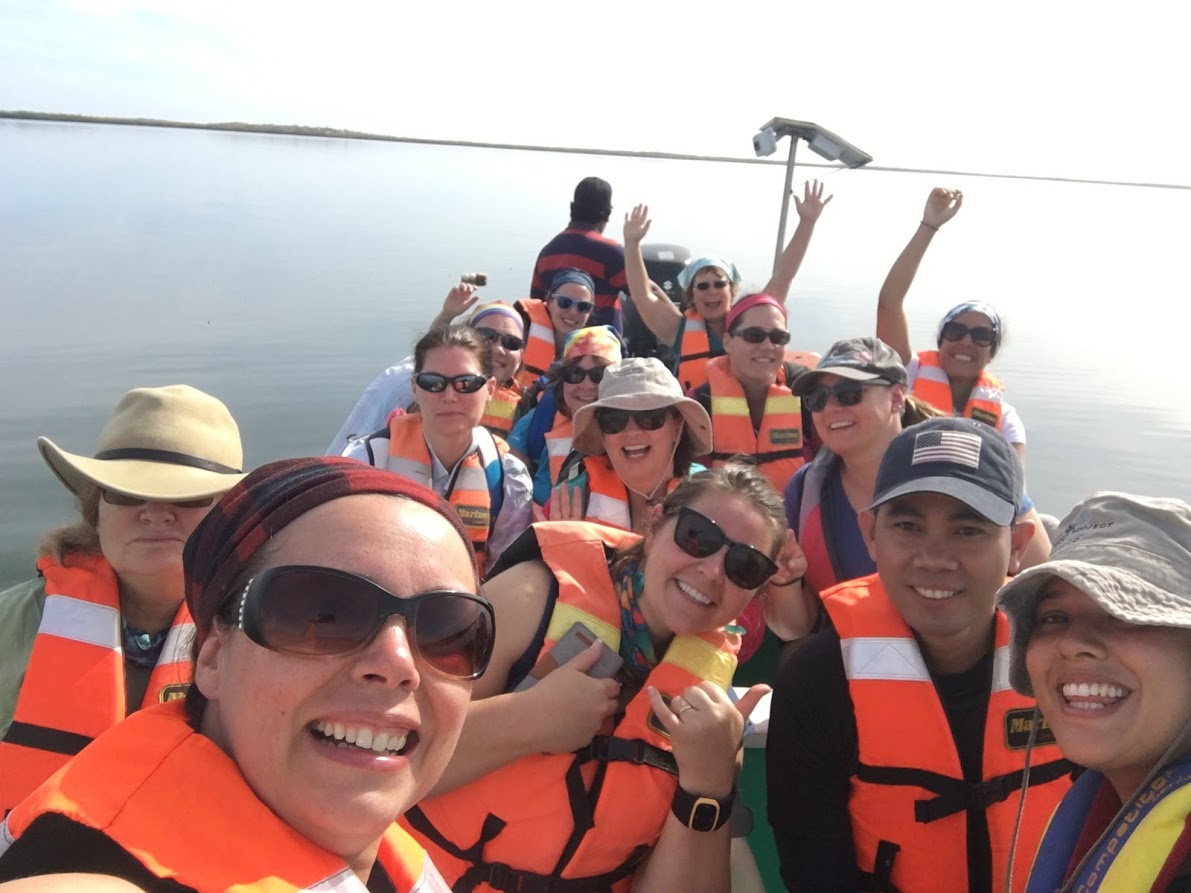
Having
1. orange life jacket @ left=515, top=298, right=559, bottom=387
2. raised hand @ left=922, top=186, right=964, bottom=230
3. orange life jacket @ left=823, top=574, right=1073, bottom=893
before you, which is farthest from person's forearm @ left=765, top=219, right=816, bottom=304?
orange life jacket @ left=823, top=574, right=1073, bottom=893

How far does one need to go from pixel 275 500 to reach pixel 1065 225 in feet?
118

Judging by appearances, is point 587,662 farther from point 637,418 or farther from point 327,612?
point 637,418

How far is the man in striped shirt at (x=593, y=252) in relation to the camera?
628 cm

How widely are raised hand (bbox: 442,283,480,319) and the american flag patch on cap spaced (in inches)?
122

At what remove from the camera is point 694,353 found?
5.14m

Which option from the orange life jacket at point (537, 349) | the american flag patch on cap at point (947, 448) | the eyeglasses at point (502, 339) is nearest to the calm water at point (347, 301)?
the orange life jacket at point (537, 349)

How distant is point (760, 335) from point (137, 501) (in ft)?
8.98

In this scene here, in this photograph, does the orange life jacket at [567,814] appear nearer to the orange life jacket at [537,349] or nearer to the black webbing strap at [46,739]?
the black webbing strap at [46,739]

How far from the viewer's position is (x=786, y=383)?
4.14 meters

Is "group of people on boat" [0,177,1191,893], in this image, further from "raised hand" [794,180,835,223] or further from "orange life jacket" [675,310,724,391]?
"raised hand" [794,180,835,223]

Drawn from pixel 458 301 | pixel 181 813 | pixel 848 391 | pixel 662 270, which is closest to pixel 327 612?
pixel 181 813

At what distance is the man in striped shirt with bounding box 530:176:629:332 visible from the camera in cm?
628

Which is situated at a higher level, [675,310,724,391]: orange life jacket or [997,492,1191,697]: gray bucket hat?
[997,492,1191,697]: gray bucket hat

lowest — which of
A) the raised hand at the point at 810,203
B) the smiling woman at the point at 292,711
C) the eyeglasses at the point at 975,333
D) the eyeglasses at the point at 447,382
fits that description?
the eyeglasses at the point at 447,382
